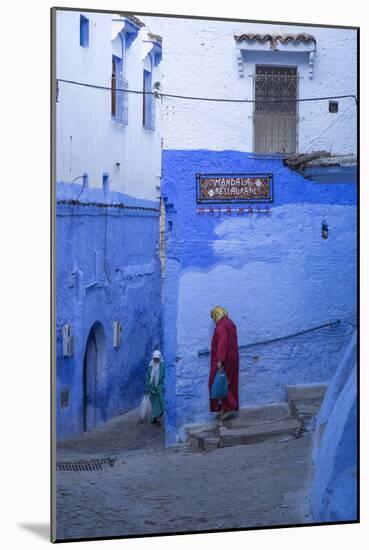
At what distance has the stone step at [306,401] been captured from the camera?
12.1 meters

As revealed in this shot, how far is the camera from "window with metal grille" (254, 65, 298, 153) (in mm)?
12031

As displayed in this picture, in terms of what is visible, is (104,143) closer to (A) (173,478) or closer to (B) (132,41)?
(B) (132,41)

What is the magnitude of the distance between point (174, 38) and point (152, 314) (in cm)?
195

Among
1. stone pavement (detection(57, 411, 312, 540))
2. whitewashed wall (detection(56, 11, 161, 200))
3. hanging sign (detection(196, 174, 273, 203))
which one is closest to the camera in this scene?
whitewashed wall (detection(56, 11, 161, 200))

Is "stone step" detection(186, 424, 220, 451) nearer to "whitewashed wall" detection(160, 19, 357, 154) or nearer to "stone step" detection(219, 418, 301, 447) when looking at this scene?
"stone step" detection(219, 418, 301, 447)

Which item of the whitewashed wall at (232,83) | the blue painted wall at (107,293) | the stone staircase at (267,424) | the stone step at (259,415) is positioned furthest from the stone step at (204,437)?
the whitewashed wall at (232,83)

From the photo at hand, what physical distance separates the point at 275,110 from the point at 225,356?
1.80 m

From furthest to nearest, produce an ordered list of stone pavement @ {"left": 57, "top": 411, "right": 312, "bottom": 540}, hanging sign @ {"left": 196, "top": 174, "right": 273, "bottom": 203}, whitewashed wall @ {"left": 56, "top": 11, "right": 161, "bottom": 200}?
hanging sign @ {"left": 196, "top": 174, "right": 273, "bottom": 203} → stone pavement @ {"left": 57, "top": 411, "right": 312, "bottom": 540} → whitewashed wall @ {"left": 56, "top": 11, "right": 161, "bottom": 200}

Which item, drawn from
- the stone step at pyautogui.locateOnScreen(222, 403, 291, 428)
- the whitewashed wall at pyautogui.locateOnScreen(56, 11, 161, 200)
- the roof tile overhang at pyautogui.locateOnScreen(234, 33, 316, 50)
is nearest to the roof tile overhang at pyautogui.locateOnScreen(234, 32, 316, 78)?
the roof tile overhang at pyautogui.locateOnScreen(234, 33, 316, 50)

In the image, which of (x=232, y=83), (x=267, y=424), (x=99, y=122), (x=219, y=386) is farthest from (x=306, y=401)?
(x=99, y=122)

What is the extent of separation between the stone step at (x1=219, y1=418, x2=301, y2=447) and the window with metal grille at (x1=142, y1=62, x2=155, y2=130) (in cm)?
222

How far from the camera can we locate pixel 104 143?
11.5 m

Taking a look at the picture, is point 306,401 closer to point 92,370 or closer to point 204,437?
point 204,437

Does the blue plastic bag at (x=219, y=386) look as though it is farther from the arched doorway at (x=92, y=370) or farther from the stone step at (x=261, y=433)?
the arched doorway at (x=92, y=370)
